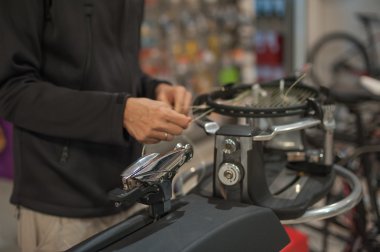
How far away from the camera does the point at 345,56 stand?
3.99 meters

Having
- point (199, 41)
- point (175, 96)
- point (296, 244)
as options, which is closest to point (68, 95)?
point (175, 96)

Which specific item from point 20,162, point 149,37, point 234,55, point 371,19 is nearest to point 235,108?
point 20,162

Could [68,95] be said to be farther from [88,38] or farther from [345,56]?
[345,56]

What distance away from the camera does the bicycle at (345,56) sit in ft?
12.3

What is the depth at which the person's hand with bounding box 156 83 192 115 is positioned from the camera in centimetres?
93

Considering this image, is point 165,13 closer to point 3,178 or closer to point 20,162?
point 3,178

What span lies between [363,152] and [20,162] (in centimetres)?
105

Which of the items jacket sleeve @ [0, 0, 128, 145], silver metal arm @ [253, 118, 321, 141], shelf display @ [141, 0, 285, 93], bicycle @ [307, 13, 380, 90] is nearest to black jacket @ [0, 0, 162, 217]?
jacket sleeve @ [0, 0, 128, 145]

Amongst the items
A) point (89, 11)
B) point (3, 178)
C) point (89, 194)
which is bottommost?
point (3, 178)

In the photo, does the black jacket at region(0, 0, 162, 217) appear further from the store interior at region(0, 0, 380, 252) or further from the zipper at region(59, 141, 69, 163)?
the store interior at region(0, 0, 380, 252)

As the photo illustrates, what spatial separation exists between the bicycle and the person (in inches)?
115

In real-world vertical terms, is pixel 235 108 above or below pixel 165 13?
below

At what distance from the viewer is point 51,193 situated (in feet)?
2.95

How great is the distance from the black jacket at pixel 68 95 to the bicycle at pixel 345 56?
2.91 metres
